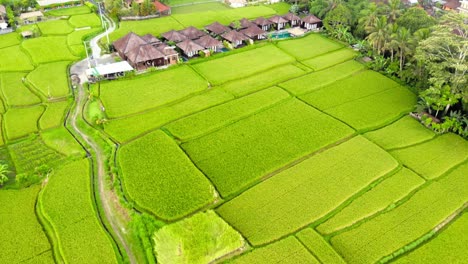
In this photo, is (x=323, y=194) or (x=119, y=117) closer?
(x=323, y=194)

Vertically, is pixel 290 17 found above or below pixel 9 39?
above

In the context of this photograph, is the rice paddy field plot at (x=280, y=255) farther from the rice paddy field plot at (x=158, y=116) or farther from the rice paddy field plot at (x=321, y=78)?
the rice paddy field plot at (x=321, y=78)

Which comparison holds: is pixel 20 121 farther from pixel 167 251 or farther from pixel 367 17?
pixel 367 17

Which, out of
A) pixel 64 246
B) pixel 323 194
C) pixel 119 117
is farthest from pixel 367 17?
pixel 64 246

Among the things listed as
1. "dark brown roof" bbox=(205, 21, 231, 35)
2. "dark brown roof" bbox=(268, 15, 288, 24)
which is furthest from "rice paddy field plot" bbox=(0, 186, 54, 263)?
"dark brown roof" bbox=(268, 15, 288, 24)

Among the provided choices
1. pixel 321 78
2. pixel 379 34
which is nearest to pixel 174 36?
pixel 321 78

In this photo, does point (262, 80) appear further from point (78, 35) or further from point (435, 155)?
point (78, 35)
